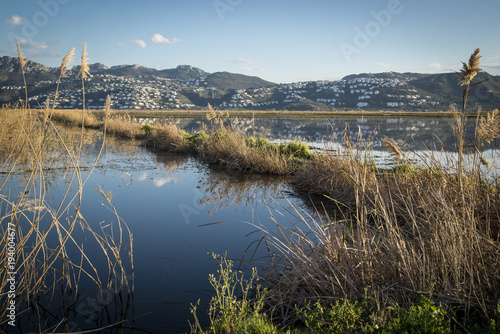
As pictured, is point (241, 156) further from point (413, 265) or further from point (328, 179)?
point (413, 265)

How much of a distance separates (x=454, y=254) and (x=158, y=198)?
20.6 ft

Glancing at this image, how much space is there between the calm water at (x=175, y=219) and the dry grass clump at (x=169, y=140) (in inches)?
134

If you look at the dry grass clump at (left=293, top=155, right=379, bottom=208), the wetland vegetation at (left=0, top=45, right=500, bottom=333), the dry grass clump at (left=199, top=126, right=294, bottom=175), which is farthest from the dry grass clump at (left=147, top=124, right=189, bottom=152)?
the wetland vegetation at (left=0, top=45, right=500, bottom=333)

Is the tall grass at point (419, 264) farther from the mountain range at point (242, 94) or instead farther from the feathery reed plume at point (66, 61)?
the mountain range at point (242, 94)

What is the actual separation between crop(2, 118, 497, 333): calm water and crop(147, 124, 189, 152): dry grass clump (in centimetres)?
340

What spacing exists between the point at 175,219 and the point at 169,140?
10249 millimetres

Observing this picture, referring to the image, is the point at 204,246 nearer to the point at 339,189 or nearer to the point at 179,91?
the point at 339,189

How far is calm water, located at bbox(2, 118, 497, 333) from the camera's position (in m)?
3.56

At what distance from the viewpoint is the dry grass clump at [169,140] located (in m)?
15.2

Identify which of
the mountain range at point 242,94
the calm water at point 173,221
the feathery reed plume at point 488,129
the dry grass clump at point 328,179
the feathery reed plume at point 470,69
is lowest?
the calm water at point 173,221

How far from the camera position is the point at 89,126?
28.6 meters

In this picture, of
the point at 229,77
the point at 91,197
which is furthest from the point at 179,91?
the point at 91,197

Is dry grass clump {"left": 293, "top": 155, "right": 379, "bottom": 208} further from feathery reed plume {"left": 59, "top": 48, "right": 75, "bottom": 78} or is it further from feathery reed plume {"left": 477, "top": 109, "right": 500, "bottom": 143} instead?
feathery reed plume {"left": 59, "top": 48, "right": 75, "bottom": 78}

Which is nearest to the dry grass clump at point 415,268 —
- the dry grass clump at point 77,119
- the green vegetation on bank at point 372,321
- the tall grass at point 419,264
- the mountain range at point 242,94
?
the tall grass at point 419,264
